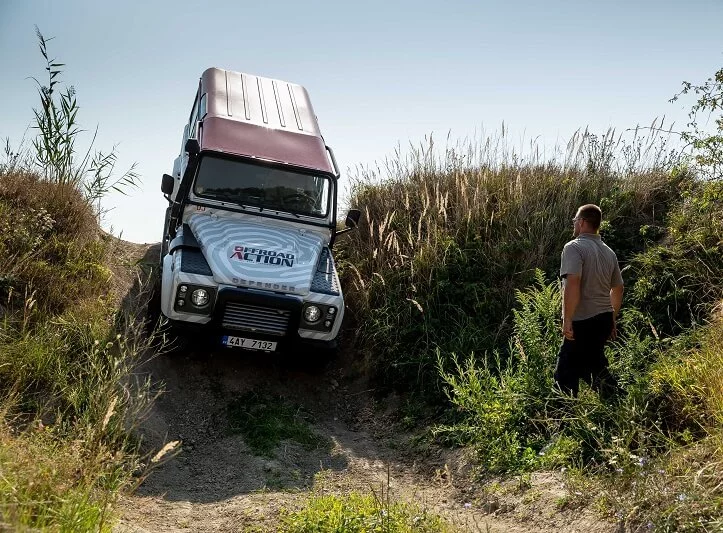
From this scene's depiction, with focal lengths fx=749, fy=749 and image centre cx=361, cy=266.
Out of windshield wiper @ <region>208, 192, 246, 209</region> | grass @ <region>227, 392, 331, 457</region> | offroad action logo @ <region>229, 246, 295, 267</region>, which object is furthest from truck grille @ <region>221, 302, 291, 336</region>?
windshield wiper @ <region>208, 192, 246, 209</region>

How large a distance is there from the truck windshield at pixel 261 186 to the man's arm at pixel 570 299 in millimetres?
3522

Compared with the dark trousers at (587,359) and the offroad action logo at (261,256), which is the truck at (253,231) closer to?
the offroad action logo at (261,256)

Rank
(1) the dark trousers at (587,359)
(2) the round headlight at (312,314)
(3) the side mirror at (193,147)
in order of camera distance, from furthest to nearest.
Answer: (3) the side mirror at (193,147), (2) the round headlight at (312,314), (1) the dark trousers at (587,359)

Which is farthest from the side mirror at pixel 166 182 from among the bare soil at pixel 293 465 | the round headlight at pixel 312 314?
the round headlight at pixel 312 314

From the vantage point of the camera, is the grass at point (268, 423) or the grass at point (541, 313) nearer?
the grass at point (541, 313)

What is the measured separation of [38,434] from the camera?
488 centimetres

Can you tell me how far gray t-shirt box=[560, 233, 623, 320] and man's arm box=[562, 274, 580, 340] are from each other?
0.06m

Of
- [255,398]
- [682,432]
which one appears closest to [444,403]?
[255,398]

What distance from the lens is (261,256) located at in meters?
7.60

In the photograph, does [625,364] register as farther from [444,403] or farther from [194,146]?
[194,146]

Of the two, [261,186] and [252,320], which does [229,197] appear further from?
[252,320]

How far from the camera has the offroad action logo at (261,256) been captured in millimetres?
7535

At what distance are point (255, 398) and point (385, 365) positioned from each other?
4.99 ft

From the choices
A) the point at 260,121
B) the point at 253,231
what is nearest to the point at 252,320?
the point at 253,231
